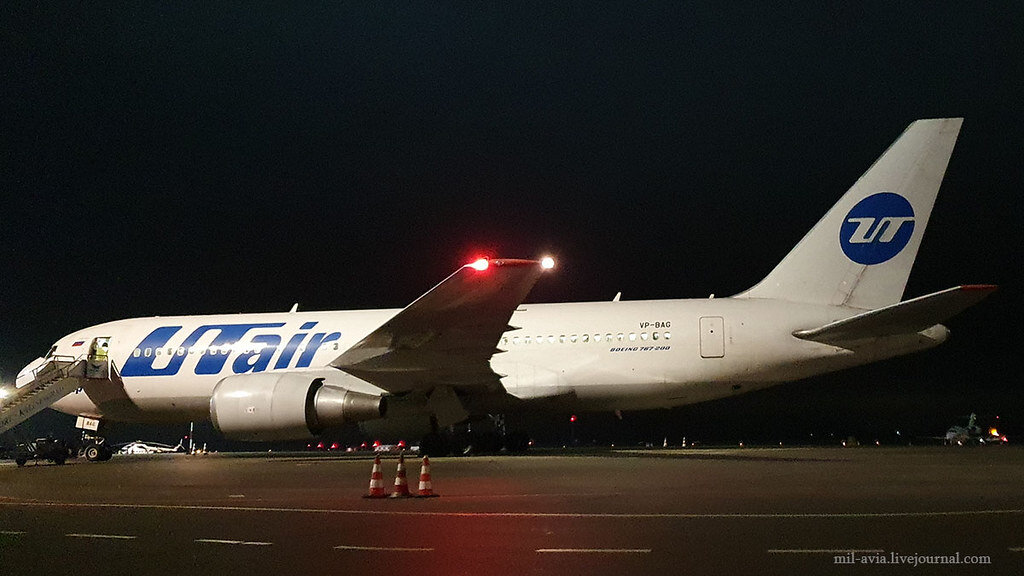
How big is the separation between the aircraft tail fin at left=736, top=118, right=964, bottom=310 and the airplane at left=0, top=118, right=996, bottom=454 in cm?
3

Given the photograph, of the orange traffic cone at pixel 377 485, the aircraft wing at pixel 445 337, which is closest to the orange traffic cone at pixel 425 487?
the orange traffic cone at pixel 377 485

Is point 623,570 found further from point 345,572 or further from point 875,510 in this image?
point 875,510

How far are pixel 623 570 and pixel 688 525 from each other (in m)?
2.18

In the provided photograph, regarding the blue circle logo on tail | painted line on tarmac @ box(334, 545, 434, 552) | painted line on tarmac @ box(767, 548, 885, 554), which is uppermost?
the blue circle logo on tail

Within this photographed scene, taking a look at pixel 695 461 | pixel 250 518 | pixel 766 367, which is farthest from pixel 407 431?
pixel 250 518

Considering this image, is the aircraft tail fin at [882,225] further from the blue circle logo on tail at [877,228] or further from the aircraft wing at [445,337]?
the aircraft wing at [445,337]

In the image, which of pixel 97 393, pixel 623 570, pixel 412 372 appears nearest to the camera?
pixel 623 570

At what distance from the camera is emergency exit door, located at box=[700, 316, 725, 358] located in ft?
65.9

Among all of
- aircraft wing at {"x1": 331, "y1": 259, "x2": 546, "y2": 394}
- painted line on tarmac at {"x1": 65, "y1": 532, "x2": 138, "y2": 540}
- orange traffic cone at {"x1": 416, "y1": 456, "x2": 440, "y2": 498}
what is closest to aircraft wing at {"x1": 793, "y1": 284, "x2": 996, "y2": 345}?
aircraft wing at {"x1": 331, "y1": 259, "x2": 546, "y2": 394}

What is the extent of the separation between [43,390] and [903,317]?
1902cm

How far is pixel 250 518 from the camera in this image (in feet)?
28.6

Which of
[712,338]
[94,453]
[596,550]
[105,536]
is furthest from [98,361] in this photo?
→ [596,550]

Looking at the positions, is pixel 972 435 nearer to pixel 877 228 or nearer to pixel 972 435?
pixel 972 435

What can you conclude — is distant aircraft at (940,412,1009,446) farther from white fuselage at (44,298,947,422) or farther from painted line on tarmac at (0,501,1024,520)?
painted line on tarmac at (0,501,1024,520)
